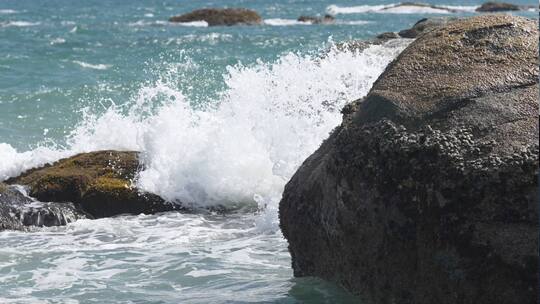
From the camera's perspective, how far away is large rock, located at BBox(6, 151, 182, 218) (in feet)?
30.7

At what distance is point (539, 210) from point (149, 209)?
5.85 m

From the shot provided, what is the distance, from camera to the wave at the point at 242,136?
9.75m

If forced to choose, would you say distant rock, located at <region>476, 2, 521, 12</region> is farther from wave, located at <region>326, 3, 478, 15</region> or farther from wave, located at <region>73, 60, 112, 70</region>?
wave, located at <region>73, 60, 112, 70</region>

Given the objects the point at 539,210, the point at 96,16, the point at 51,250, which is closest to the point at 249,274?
the point at 51,250

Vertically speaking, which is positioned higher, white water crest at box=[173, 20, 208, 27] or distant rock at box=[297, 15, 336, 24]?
white water crest at box=[173, 20, 208, 27]

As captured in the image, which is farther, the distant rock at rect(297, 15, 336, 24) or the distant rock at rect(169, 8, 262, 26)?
the distant rock at rect(297, 15, 336, 24)

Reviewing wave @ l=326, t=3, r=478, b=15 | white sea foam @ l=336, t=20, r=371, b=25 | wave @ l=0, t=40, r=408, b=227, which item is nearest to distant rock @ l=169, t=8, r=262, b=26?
white sea foam @ l=336, t=20, r=371, b=25

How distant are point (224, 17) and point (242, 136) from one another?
30737 mm

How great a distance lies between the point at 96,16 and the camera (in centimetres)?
4678

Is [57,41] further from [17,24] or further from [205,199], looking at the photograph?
[205,199]

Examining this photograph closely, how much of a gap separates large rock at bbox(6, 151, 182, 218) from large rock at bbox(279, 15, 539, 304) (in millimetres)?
3975

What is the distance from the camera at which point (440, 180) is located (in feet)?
15.5

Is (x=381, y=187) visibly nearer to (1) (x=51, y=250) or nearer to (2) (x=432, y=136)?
(2) (x=432, y=136)

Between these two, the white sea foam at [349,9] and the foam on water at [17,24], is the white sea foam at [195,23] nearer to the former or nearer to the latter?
the foam on water at [17,24]
